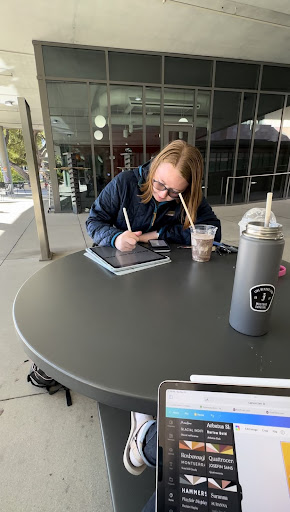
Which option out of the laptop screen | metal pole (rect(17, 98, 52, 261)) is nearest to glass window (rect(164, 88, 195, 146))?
metal pole (rect(17, 98, 52, 261))

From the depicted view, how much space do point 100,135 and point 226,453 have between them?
651 centimetres

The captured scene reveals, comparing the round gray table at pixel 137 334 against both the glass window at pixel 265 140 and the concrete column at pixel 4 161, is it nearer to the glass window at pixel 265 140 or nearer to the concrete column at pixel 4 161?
the glass window at pixel 265 140

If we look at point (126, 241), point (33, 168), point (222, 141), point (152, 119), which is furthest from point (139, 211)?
point (222, 141)

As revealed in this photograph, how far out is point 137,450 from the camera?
0.68 meters

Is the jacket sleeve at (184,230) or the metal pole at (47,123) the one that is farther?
the metal pole at (47,123)

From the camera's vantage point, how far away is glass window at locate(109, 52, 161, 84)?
5684 millimetres

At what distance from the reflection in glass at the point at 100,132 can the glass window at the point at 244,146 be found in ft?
11.4

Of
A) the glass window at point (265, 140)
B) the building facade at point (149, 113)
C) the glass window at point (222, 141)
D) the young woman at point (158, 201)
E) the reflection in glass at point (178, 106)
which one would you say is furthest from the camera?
the glass window at point (265, 140)

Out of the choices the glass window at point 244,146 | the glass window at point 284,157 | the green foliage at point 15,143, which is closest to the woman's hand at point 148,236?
the glass window at point 244,146

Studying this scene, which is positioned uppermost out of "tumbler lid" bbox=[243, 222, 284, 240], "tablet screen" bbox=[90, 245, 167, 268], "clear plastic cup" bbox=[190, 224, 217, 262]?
"tumbler lid" bbox=[243, 222, 284, 240]

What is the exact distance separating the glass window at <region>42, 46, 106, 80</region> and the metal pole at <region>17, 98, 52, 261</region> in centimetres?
338

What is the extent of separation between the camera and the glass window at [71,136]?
5.62 m

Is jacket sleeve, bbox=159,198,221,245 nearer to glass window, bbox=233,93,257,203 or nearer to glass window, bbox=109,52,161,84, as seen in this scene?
glass window, bbox=109,52,161,84

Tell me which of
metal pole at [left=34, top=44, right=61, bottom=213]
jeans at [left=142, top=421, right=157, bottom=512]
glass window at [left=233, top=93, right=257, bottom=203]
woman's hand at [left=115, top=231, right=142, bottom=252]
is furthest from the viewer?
glass window at [left=233, top=93, right=257, bottom=203]
